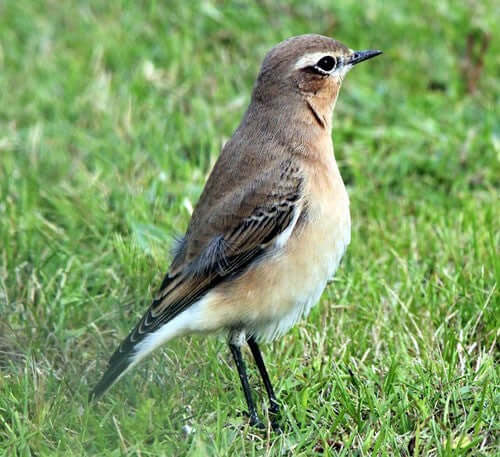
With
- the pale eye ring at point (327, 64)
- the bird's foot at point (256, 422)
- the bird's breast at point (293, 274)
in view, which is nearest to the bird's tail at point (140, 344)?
the bird's breast at point (293, 274)

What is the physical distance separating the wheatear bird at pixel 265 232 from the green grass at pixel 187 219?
12.5 inches

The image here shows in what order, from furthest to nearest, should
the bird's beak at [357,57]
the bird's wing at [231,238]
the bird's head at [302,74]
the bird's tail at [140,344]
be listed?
the bird's beak at [357,57] → the bird's head at [302,74] → the bird's wing at [231,238] → the bird's tail at [140,344]

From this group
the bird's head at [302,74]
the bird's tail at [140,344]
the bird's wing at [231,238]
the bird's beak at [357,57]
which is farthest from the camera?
the bird's beak at [357,57]

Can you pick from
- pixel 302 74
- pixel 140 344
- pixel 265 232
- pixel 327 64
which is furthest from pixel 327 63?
pixel 140 344

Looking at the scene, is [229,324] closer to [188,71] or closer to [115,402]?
[115,402]

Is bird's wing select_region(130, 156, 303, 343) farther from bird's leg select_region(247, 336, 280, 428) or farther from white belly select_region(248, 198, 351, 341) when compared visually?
bird's leg select_region(247, 336, 280, 428)

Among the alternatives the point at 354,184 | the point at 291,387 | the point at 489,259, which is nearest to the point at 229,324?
the point at 291,387

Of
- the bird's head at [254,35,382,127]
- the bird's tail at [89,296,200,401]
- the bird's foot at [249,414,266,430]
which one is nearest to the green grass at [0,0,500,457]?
the bird's foot at [249,414,266,430]

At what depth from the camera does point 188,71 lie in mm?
8875

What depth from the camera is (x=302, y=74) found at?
5703 mm

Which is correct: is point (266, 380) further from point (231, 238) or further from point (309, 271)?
point (231, 238)

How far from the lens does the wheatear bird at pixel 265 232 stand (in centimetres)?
534

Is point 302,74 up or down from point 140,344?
up

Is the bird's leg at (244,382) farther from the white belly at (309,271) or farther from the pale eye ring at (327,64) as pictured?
the pale eye ring at (327,64)
